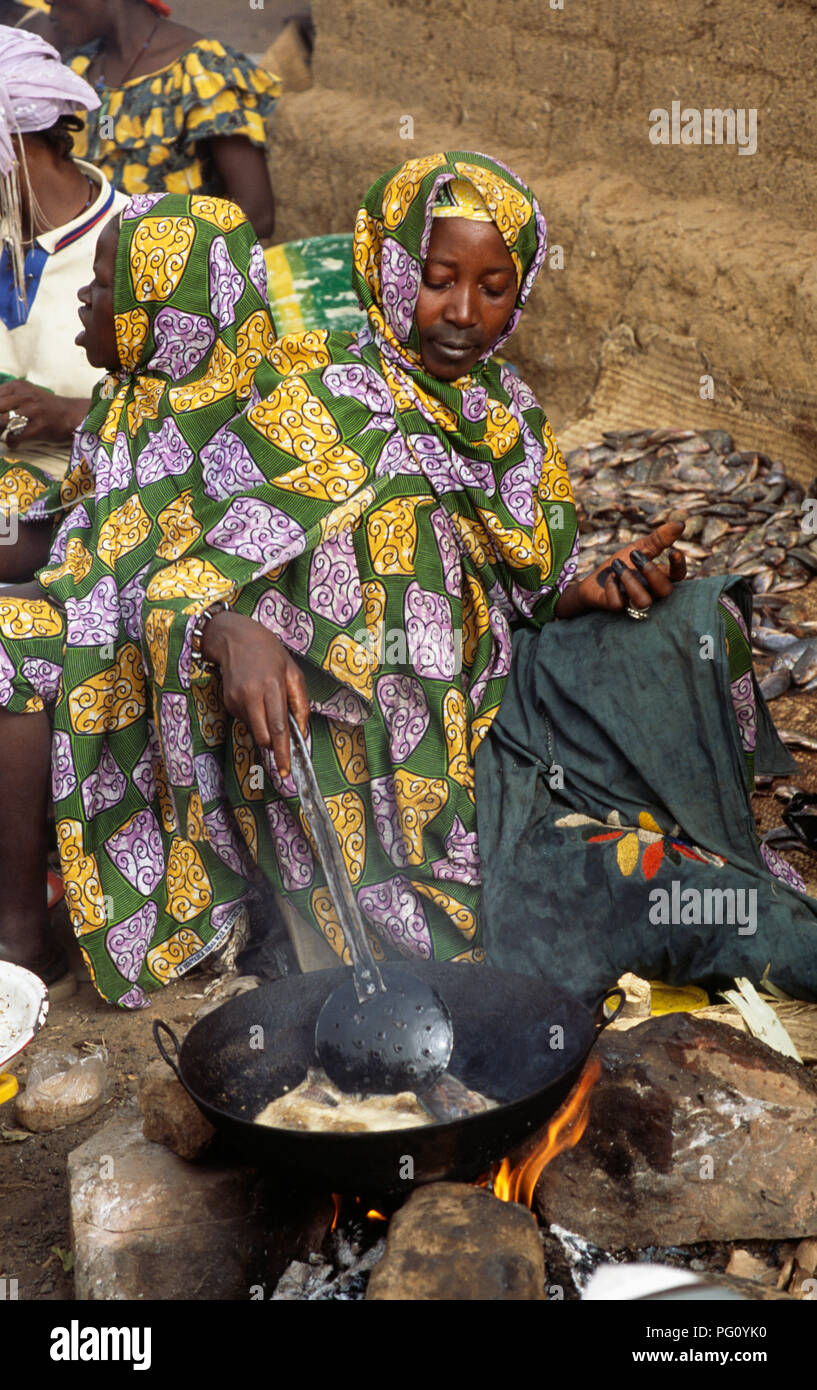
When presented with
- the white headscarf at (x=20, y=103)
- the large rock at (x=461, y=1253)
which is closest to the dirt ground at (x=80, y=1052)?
the large rock at (x=461, y=1253)

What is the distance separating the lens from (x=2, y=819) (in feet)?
9.56

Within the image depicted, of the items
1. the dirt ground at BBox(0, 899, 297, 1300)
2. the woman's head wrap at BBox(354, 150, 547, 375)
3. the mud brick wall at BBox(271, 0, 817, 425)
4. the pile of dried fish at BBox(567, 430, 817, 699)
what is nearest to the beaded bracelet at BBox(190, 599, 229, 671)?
the woman's head wrap at BBox(354, 150, 547, 375)

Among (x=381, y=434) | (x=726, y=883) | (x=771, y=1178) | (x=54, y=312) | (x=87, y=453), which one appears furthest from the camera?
(x=54, y=312)

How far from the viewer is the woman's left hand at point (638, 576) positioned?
2.74 meters

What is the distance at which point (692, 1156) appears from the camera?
6.88ft

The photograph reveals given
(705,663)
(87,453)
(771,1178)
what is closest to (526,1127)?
(771,1178)

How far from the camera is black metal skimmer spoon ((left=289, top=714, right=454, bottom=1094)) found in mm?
2080

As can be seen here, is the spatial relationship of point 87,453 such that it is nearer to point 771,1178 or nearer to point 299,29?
point 771,1178

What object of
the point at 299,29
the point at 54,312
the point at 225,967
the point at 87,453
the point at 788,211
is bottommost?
the point at 225,967

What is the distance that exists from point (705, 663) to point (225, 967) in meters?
1.25

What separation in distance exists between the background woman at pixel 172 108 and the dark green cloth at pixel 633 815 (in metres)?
3.25

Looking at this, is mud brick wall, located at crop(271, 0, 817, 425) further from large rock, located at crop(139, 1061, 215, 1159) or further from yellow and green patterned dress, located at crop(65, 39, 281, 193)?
large rock, located at crop(139, 1061, 215, 1159)

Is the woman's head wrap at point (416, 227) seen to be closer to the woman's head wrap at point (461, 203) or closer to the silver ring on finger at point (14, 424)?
the woman's head wrap at point (461, 203)

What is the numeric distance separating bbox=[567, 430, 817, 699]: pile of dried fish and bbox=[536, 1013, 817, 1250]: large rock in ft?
5.65
